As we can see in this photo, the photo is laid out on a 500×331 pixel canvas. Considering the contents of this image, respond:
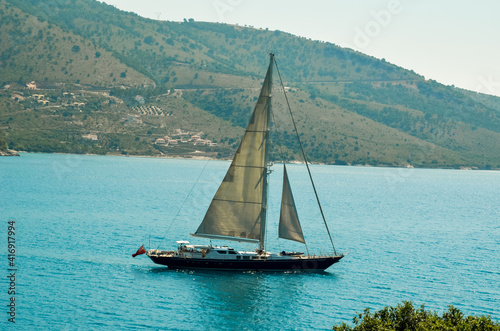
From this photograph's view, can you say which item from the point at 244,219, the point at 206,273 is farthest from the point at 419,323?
the point at 206,273

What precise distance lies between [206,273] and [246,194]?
9.29 m

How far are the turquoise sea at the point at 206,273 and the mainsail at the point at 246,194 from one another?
4.60m

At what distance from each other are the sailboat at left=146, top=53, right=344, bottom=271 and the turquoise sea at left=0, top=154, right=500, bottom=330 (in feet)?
4.32

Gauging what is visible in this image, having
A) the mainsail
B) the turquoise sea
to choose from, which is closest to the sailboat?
the mainsail

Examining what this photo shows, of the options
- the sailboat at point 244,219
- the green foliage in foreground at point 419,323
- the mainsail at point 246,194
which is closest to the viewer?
the green foliage in foreground at point 419,323

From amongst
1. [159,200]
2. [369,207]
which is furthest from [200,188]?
[369,207]

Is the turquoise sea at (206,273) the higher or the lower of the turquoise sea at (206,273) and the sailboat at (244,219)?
the lower

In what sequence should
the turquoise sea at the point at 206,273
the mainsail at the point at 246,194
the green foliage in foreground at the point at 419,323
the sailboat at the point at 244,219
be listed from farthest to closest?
1. the sailboat at the point at 244,219
2. the mainsail at the point at 246,194
3. the turquoise sea at the point at 206,273
4. the green foliage in foreground at the point at 419,323

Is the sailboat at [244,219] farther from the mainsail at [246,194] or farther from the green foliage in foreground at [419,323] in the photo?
the green foliage in foreground at [419,323]

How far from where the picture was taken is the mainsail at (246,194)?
59.9 m

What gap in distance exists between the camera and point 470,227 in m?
107

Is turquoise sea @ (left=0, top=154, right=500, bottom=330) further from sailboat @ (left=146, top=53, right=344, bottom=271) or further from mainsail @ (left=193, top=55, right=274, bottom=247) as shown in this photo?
mainsail @ (left=193, top=55, right=274, bottom=247)

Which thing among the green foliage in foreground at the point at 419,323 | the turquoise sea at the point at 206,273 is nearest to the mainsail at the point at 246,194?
the turquoise sea at the point at 206,273

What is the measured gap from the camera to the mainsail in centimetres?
Result: 5991
